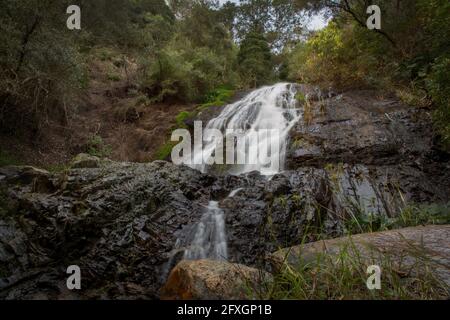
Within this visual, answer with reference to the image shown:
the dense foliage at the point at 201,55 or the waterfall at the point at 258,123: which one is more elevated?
the dense foliage at the point at 201,55

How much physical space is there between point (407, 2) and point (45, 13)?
8714mm

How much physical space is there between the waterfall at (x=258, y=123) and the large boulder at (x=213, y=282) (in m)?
4.31

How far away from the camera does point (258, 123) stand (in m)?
10.2

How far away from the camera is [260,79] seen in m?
16.8

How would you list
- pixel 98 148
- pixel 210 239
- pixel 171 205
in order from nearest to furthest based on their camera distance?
pixel 210 239, pixel 171 205, pixel 98 148

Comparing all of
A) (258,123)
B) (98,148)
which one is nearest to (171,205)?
(258,123)

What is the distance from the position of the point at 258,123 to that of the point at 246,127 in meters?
0.35

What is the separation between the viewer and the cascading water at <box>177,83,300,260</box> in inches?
223

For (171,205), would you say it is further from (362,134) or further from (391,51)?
(391,51)

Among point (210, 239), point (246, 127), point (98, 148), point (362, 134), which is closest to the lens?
point (210, 239)

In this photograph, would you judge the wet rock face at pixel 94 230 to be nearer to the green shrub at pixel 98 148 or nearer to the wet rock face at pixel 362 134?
the wet rock face at pixel 362 134

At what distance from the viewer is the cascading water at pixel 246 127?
5.66m

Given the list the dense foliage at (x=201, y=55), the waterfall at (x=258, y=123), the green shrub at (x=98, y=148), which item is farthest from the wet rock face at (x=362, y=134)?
the green shrub at (x=98, y=148)
